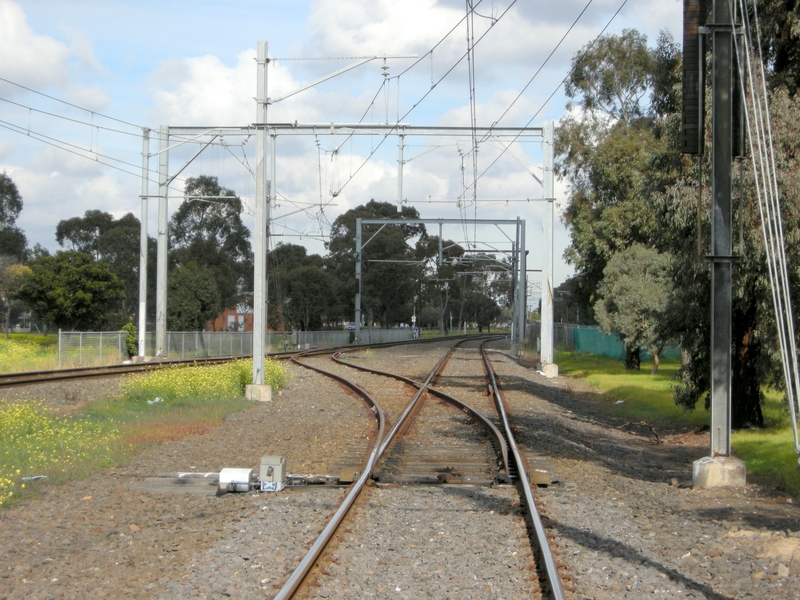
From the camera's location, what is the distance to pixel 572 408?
19469 mm

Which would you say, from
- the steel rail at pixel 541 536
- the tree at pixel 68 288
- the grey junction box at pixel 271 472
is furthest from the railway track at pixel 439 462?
the tree at pixel 68 288

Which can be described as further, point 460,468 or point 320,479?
point 460,468

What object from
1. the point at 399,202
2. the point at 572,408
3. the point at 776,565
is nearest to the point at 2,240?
the point at 399,202

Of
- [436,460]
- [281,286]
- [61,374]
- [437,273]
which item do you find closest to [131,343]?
[61,374]

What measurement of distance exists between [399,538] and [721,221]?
5.91m

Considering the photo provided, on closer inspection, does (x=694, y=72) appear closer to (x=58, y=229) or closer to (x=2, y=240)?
(x=2, y=240)

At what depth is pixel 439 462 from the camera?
11.0 meters

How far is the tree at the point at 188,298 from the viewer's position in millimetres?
52875

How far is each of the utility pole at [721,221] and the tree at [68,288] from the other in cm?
4736

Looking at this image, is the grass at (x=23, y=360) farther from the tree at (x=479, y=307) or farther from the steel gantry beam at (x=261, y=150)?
the tree at (x=479, y=307)

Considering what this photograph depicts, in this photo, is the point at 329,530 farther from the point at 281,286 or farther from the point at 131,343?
the point at 281,286

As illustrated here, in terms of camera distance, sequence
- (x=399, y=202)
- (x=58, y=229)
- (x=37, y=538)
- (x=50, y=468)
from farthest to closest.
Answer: (x=58, y=229) → (x=399, y=202) → (x=50, y=468) → (x=37, y=538)

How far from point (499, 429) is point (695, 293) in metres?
4.29

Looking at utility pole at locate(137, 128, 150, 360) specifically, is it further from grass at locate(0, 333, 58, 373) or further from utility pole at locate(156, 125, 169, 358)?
grass at locate(0, 333, 58, 373)
